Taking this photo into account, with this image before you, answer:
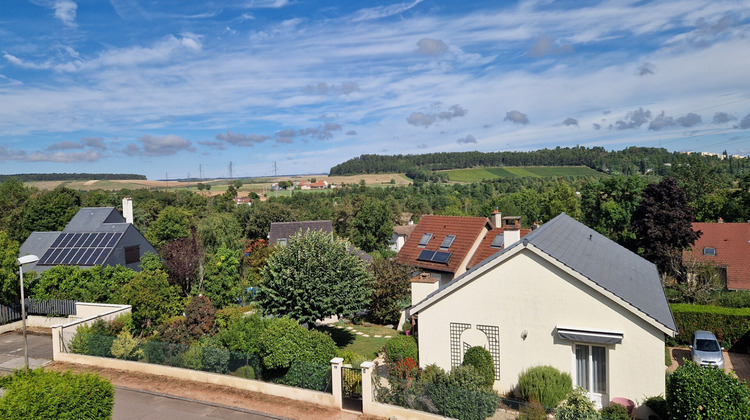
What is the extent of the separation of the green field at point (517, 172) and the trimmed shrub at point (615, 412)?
14578 cm

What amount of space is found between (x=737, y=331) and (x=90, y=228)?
45.7 metres

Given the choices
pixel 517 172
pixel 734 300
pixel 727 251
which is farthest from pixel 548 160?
pixel 734 300

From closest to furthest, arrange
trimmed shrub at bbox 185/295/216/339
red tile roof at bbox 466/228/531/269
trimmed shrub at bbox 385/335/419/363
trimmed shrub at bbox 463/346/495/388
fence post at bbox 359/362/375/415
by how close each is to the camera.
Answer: fence post at bbox 359/362/375/415 → trimmed shrub at bbox 463/346/495/388 → trimmed shrub at bbox 385/335/419/363 → trimmed shrub at bbox 185/295/216/339 → red tile roof at bbox 466/228/531/269

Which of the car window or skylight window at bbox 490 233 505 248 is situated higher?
skylight window at bbox 490 233 505 248

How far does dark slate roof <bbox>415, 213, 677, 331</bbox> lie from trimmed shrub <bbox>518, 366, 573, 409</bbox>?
3.23 meters

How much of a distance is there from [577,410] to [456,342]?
525 centimetres

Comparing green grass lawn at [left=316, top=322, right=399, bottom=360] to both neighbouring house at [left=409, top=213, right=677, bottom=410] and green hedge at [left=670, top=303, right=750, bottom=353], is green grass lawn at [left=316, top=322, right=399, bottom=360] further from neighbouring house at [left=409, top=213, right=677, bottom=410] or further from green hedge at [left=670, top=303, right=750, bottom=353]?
green hedge at [left=670, top=303, right=750, bottom=353]

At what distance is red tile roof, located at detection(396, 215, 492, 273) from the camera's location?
31087mm

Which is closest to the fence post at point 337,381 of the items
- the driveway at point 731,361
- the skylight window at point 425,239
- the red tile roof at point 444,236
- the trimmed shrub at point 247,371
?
the trimmed shrub at point 247,371

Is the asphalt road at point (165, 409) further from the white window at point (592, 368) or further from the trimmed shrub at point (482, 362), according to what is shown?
the white window at point (592, 368)

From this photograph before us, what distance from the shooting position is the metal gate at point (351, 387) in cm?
1509

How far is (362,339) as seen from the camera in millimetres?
23391

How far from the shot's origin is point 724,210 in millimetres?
50594

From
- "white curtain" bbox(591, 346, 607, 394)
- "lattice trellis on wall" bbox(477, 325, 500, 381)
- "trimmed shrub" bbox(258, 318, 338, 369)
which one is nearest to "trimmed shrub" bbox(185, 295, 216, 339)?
"trimmed shrub" bbox(258, 318, 338, 369)
